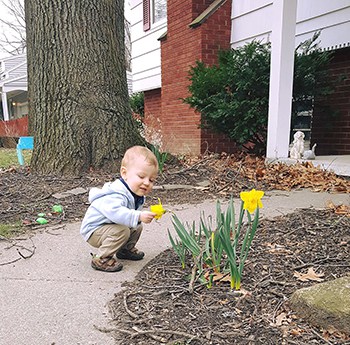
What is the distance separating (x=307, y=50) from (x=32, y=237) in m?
5.31

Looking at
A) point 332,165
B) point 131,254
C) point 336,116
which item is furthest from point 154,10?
point 131,254

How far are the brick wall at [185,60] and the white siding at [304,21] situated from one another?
33 centimetres

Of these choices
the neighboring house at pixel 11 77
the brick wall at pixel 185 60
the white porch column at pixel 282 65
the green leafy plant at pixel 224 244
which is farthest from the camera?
the neighboring house at pixel 11 77

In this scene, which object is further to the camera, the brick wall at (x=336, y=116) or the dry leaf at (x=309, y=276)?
the brick wall at (x=336, y=116)

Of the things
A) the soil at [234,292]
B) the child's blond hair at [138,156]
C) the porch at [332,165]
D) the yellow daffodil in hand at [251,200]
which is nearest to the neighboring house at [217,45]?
the porch at [332,165]

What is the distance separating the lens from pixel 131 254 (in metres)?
2.50

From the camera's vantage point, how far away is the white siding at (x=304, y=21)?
595 centimetres

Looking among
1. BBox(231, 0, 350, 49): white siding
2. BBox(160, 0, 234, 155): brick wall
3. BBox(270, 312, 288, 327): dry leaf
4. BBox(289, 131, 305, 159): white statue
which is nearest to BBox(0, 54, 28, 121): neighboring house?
BBox(160, 0, 234, 155): brick wall

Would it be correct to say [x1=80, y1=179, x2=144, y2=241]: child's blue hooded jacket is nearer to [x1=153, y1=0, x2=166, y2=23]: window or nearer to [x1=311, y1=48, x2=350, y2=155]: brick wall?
[x1=311, y1=48, x2=350, y2=155]: brick wall

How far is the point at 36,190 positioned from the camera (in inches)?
165

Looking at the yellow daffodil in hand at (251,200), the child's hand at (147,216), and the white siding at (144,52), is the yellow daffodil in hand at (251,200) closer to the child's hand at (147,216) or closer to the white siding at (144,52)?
the child's hand at (147,216)

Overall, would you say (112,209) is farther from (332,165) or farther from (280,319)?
(332,165)

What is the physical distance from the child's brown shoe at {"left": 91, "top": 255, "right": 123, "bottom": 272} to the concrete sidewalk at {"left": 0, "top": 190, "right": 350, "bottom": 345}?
35mm

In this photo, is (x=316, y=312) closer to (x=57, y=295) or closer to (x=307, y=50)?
(x=57, y=295)
